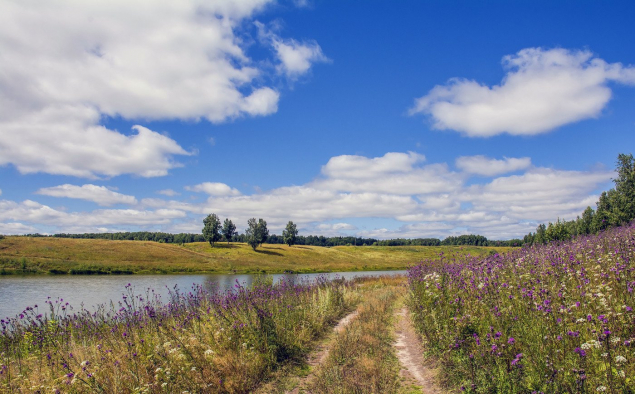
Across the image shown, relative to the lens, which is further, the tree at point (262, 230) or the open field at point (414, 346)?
the tree at point (262, 230)

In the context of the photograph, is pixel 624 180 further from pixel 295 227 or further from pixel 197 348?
pixel 295 227

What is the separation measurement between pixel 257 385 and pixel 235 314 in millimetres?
2525

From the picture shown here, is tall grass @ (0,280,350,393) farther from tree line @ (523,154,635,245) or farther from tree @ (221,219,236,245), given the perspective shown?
tree @ (221,219,236,245)

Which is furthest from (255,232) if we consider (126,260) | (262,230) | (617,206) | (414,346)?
(414,346)

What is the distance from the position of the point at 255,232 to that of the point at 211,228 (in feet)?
45.8

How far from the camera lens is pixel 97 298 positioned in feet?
95.7

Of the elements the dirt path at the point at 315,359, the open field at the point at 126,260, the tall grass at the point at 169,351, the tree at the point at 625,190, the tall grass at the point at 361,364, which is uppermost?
the tree at the point at 625,190

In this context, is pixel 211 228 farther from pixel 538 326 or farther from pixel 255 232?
pixel 538 326

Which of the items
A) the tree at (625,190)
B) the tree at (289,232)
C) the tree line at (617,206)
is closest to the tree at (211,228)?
the tree at (289,232)

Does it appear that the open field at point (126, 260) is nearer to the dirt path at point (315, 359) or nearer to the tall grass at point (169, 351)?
the dirt path at point (315, 359)

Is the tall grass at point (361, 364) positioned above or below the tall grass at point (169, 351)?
below

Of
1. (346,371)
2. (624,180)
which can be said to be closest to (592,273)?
(346,371)

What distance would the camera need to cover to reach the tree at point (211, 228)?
10589 cm

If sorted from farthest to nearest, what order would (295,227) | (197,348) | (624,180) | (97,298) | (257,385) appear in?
(295,227) < (624,180) < (97,298) < (197,348) < (257,385)
